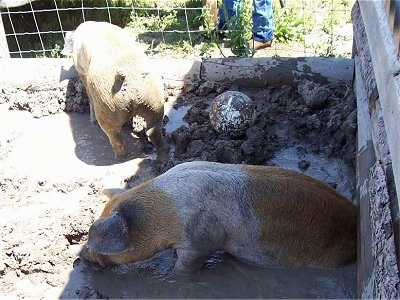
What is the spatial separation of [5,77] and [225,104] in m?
2.11

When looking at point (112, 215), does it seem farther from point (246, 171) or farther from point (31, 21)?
point (31, 21)

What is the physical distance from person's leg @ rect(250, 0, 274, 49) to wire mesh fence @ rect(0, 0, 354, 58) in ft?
0.40

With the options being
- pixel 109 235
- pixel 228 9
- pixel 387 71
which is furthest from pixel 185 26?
pixel 387 71

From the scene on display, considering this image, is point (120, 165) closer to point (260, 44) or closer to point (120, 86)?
point (120, 86)

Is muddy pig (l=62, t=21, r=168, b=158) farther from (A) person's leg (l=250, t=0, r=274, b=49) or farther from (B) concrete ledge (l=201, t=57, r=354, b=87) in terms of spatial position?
(A) person's leg (l=250, t=0, r=274, b=49)

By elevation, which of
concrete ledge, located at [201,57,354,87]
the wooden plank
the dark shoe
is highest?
the wooden plank

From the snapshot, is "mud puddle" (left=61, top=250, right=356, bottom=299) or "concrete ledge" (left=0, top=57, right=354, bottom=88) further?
"concrete ledge" (left=0, top=57, right=354, bottom=88)

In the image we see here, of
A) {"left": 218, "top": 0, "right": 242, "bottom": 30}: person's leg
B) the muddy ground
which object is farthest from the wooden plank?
{"left": 218, "top": 0, "right": 242, "bottom": 30}: person's leg

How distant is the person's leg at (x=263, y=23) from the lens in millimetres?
5961

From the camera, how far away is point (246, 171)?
11.1ft

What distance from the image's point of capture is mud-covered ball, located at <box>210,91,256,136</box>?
4.37 metres

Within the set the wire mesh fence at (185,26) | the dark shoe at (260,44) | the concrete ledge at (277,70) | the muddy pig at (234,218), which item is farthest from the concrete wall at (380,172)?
the dark shoe at (260,44)

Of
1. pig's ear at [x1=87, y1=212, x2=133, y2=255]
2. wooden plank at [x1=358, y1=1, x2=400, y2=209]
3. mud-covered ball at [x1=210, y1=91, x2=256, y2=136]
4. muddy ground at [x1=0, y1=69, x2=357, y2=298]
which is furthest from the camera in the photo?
Result: mud-covered ball at [x1=210, y1=91, x2=256, y2=136]

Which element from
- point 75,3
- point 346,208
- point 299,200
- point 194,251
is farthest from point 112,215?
point 75,3
